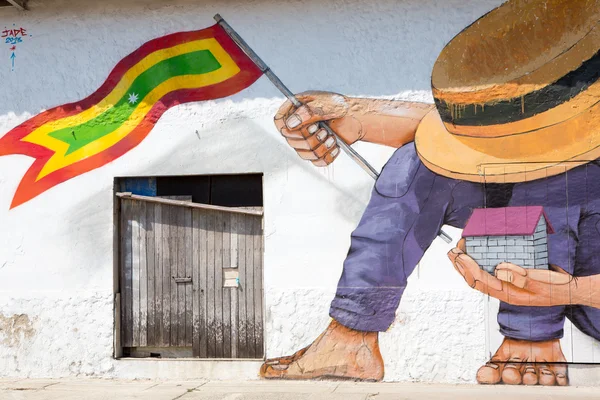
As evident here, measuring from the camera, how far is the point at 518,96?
25.1 feet

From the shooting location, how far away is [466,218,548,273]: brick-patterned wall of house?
24.8ft

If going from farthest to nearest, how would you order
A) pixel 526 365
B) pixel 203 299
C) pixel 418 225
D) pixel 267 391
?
pixel 203 299 < pixel 418 225 < pixel 526 365 < pixel 267 391

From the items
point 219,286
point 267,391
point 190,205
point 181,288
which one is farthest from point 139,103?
A: point 267,391

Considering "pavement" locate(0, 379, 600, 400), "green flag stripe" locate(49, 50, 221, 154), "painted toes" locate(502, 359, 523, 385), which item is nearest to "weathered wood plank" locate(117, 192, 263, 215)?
"green flag stripe" locate(49, 50, 221, 154)

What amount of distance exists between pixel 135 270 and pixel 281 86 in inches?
104

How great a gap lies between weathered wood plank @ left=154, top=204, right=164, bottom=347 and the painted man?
1274 millimetres

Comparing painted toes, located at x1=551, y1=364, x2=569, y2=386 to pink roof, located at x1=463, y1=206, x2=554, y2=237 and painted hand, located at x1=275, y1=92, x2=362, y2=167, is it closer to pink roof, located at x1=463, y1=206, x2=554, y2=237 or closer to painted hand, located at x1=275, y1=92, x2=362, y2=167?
pink roof, located at x1=463, y1=206, x2=554, y2=237

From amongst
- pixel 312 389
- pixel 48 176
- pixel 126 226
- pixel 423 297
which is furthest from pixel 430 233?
pixel 48 176

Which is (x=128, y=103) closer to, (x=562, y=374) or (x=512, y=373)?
(x=512, y=373)

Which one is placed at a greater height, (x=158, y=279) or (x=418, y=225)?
(x=418, y=225)

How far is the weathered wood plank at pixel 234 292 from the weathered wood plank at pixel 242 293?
0.03 metres

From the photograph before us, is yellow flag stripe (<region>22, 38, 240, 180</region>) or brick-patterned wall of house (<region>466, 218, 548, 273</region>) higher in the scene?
yellow flag stripe (<region>22, 38, 240, 180</region>)

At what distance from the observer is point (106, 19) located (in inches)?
332

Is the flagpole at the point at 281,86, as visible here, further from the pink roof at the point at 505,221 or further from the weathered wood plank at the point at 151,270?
the weathered wood plank at the point at 151,270
